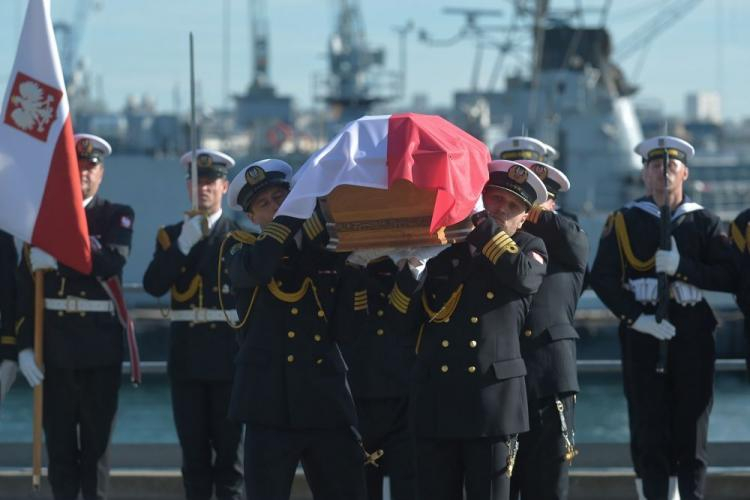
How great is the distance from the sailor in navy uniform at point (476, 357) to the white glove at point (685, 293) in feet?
5.40

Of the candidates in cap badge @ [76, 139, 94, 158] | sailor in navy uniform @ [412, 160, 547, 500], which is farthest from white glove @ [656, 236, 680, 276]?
cap badge @ [76, 139, 94, 158]

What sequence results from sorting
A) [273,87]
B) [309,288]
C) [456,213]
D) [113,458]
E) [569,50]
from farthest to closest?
1. [273,87]
2. [569,50]
3. [113,458]
4. [309,288]
5. [456,213]

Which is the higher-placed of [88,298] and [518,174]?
[518,174]

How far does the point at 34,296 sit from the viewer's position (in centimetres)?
666

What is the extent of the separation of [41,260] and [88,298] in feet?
1.01

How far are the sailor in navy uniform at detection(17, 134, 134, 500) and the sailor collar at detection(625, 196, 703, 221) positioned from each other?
256 cm

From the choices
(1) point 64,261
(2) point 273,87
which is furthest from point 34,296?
(2) point 273,87

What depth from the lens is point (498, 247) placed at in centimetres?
489

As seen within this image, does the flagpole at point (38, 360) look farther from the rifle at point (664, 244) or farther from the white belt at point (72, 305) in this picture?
the rifle at point (664, 244)

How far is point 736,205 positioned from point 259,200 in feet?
82.2

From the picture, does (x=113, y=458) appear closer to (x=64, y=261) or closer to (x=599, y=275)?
(x=64, y=261)

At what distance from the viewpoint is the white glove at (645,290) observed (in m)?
6.59

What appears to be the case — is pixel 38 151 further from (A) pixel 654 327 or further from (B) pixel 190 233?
(A) pixel 654 327

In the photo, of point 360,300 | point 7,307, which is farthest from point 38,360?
point 360,300
